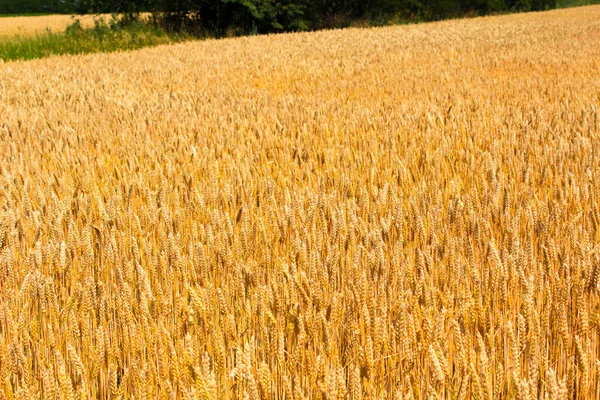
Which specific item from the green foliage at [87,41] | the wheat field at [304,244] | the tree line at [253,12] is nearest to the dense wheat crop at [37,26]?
the tree line at [253,12]

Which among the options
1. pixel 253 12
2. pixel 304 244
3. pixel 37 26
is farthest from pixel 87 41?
pixel 304 244

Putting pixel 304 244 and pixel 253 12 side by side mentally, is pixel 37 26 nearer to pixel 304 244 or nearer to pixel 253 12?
pixel 253 12

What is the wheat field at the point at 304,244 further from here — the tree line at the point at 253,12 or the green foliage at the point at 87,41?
the tree line at the point at 253,12

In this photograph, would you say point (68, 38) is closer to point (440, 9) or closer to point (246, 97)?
point (246, 97)

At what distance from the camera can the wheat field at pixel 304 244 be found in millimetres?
1657

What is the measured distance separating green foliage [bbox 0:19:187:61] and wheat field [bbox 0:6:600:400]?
32.4 ft

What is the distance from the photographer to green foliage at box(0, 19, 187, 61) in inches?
646

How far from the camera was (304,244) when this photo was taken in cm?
240

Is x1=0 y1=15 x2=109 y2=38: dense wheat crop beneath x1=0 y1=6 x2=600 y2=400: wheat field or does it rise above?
above

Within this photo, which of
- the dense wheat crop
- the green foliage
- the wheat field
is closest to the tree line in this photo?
the dense wheat crop

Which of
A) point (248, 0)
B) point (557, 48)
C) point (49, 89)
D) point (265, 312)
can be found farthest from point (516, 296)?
point (248, 0)

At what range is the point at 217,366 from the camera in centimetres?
166

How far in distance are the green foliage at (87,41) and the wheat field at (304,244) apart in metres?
9.87

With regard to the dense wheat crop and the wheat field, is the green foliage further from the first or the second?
the wheat field
